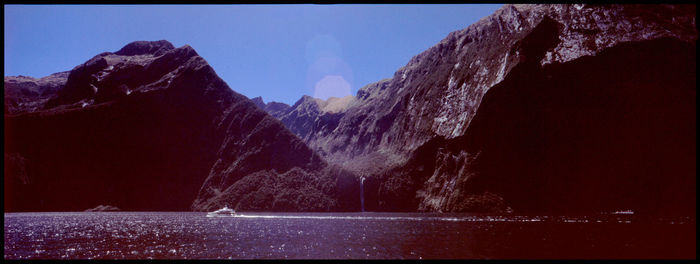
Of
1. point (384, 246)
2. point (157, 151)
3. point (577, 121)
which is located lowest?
point (384, 246)

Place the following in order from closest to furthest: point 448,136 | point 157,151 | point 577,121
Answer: point 577,121, point 448,136, point 157,151

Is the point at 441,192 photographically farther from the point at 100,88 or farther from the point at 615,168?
the point at 100,88

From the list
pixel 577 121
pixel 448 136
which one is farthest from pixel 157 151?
pixel 577 121

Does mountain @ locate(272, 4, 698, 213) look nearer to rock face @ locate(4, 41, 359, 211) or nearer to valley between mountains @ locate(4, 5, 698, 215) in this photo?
valley between mountains @ locate(4, 5, 698, 215)

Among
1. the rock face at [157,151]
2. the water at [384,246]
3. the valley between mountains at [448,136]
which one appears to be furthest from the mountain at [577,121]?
the water at [384,246]

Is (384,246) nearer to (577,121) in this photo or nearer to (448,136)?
(448,136)

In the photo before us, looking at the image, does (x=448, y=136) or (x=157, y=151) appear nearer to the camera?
(x=448, y=136)

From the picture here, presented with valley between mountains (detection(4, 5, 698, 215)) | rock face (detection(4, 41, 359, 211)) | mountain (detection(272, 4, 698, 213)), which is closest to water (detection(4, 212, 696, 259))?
mountain (detection(272, 4, 698, 213))
